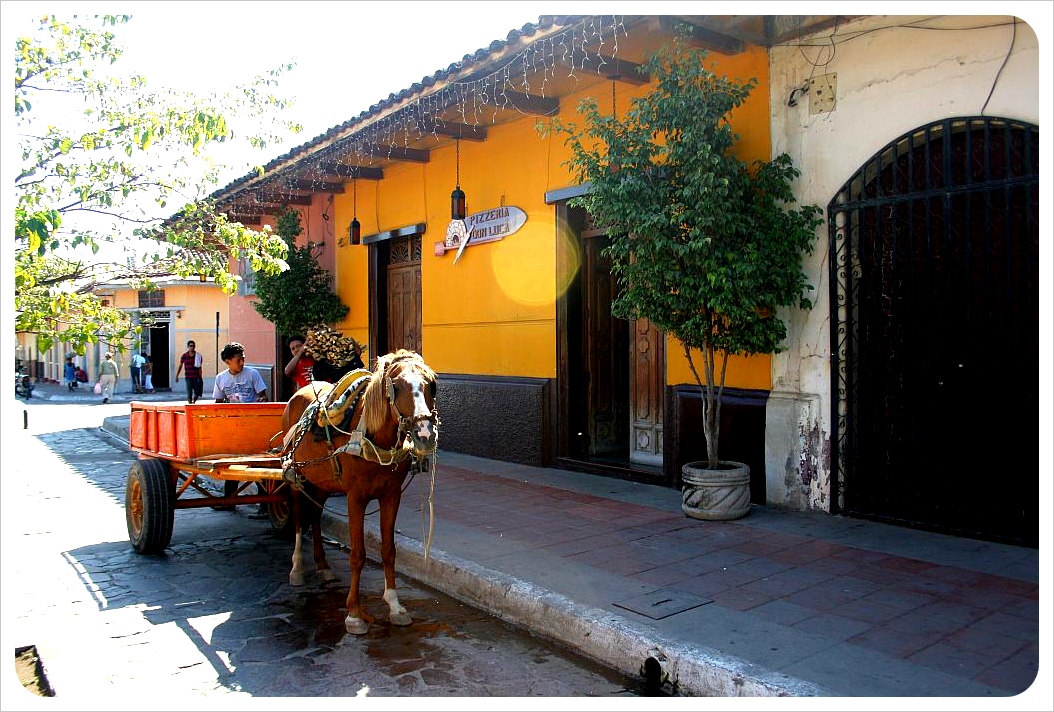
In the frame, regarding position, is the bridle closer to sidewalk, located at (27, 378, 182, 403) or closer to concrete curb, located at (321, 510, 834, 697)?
concrete curb, located at (321, 510, 834, 697)

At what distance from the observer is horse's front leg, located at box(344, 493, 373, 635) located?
4477mm

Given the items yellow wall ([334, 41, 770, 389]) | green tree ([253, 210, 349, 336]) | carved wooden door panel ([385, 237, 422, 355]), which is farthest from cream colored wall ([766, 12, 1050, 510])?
green tree ([253, 210, 349, 336])

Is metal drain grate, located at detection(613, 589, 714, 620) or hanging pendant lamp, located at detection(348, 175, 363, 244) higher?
hanging pendant lamp, located at detection(348, 175, 363, 244)

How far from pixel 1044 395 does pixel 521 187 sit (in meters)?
7.21

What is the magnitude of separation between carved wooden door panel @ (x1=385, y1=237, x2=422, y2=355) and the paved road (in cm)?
579

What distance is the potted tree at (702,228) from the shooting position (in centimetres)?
619

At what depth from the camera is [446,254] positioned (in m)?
11.2

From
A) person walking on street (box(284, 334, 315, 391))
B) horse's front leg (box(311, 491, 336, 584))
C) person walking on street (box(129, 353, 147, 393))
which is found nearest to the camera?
horse's front leg (box(311, 491, 336, 584))

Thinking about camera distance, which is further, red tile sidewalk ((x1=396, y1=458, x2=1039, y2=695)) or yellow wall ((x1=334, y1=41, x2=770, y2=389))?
yellow wall ((x1=334, y1=41, x2=770, y2=389))

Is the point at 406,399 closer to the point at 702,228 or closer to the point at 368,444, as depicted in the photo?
the point at 368,444

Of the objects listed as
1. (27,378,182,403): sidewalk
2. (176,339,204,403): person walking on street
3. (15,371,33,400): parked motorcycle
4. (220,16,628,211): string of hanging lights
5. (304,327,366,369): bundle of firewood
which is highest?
(220,16,628,211): string of hanging lights

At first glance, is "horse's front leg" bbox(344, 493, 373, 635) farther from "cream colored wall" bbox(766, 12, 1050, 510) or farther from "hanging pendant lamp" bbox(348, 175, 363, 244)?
"hanging pendant lamp" bbox(348, 175, 363, 244)

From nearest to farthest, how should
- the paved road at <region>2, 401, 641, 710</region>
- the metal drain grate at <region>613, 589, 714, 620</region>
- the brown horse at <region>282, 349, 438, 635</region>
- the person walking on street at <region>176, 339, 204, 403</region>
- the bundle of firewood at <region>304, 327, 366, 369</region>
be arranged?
the paved road at <region>2, 401, 641, 710</region> → the brown horse at <region>282, 349, 438, 635</region> → the metal drain grate at <region>613, 589, 714, 620</region> → the bundle of firewood at <region>304, 327, 366, 369</region> → the person walking on street at <region>176, 339, 204, 403</region>

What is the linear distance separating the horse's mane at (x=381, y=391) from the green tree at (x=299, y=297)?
30.4 ft
